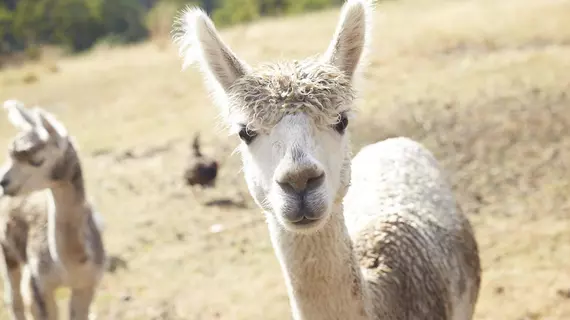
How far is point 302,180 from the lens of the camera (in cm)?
240

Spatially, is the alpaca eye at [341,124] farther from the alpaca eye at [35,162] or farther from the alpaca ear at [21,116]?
the alpaca ear at [21,116]

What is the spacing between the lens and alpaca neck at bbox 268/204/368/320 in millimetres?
2781

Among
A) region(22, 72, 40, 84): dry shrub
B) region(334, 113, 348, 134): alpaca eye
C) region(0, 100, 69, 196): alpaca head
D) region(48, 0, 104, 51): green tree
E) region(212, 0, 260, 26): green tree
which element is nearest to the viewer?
region(334, 113, 348, 134): alpaca eye

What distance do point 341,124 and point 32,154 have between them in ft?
9.27

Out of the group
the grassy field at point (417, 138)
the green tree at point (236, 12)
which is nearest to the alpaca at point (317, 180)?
the grassy field at point (417, 138)

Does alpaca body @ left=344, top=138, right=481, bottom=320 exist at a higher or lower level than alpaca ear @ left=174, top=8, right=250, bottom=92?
lower

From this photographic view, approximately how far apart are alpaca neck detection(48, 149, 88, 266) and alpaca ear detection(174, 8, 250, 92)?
230cm

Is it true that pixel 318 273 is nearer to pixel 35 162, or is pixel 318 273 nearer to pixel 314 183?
pixel 314 183

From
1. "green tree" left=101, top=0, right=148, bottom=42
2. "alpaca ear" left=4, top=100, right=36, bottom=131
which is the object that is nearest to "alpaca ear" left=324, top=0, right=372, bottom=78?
"alpaca ear" left=4, top=100, right=36, bottom=131

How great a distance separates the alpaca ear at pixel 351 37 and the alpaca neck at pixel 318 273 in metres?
0.67

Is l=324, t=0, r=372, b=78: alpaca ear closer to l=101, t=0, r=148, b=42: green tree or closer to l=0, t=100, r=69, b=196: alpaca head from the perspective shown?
l=0, t=100, r=69, b=196: alpaca head

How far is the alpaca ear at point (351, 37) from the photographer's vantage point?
288 cm

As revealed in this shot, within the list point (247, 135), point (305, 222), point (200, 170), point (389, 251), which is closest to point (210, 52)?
point (247, 135)

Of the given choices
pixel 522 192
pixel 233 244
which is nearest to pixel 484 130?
pixel 522 192
